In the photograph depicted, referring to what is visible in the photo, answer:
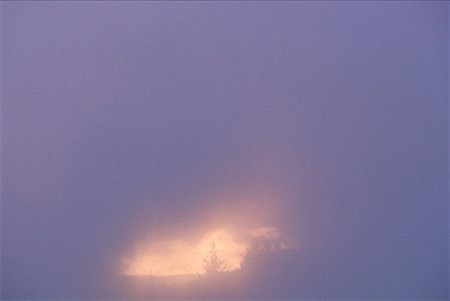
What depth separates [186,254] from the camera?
123 inches

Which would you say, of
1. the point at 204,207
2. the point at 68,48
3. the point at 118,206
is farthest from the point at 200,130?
the point at 68,48

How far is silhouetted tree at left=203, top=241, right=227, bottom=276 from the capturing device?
10.3ft

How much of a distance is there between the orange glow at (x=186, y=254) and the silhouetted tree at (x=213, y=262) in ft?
0.06

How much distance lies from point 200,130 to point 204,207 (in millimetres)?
457

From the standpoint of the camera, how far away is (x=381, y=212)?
122 inches

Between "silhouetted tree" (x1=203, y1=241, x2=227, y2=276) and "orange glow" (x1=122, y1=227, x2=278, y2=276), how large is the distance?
2 centimetres

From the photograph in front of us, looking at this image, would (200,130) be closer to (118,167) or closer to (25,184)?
(118,167)

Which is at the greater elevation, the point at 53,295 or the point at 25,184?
the point at 25,184

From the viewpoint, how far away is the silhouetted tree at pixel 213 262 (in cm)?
313

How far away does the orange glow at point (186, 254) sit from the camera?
3.12 m

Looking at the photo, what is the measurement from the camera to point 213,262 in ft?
10.3

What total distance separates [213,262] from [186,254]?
6.6 inches

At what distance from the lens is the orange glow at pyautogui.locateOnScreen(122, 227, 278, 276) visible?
312 centimetres

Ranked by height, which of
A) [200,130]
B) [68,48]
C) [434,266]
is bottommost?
[434,266]
